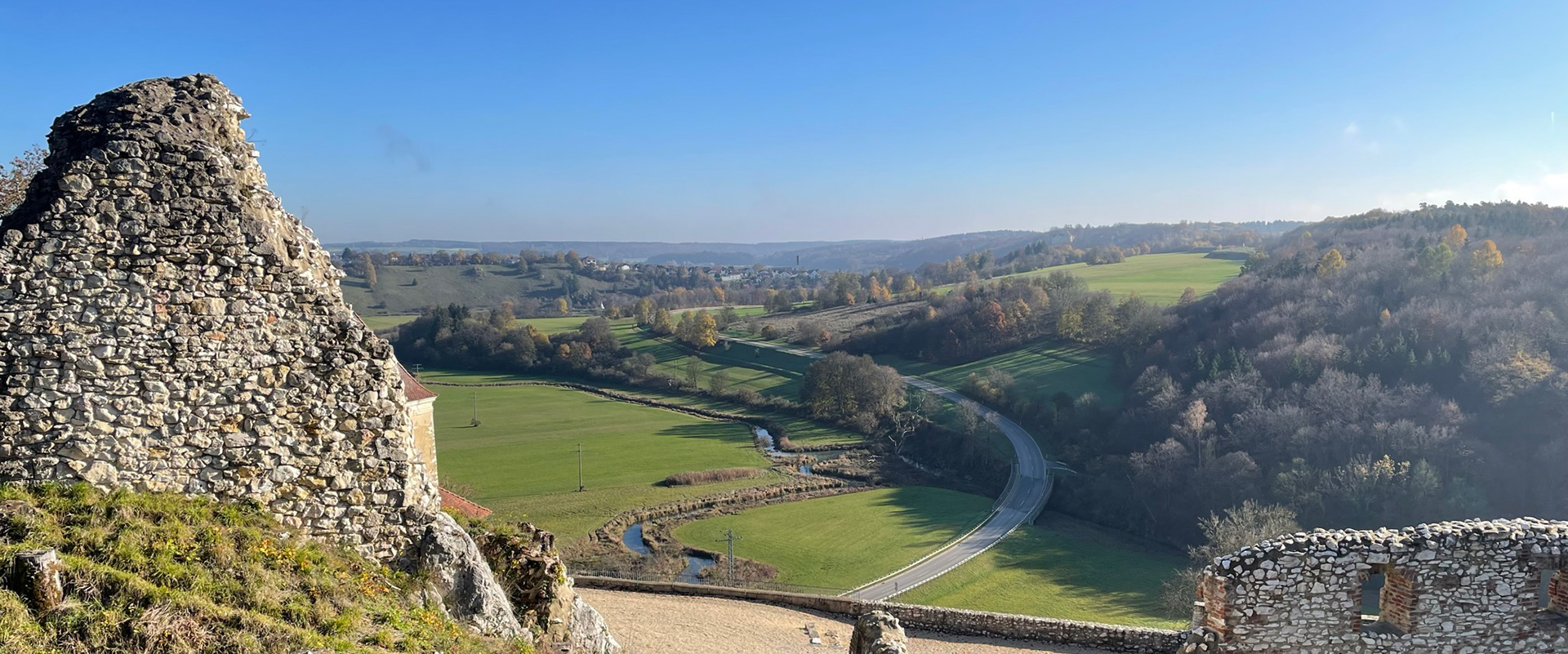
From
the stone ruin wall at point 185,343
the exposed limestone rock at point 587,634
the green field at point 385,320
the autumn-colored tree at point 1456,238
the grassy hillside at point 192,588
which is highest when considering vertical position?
the autumn-colored tree at point 1456,238

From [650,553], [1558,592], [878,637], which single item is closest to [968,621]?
[878,637]

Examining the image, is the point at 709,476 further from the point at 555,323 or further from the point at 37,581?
the point at 555,323

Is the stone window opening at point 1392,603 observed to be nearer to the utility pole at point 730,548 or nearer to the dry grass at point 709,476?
the utility pole at point 730,548

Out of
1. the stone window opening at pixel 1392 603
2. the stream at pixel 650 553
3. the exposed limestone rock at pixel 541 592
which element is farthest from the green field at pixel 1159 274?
the exposed limestone rock at pixel 541 592

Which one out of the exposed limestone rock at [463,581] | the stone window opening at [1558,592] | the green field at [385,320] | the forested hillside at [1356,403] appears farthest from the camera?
the green field at [385,320]

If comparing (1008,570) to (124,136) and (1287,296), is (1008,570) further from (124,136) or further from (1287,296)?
(1287,296)
